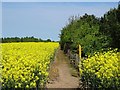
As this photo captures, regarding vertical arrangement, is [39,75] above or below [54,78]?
above

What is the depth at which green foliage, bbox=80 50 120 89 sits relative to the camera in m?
9.17

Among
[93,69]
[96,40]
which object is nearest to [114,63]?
[93,69]

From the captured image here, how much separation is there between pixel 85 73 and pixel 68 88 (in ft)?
11.6

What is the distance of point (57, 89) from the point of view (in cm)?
1301

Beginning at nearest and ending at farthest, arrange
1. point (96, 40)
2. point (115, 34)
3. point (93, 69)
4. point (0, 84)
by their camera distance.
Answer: point (0, 84)
point (93, 69)
point (115, 34)
point (96, 40)

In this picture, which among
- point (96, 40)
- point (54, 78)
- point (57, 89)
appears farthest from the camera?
point (96, 40)

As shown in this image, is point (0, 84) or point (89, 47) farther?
point (89, 47)

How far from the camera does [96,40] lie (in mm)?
17750

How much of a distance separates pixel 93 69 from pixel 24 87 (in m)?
2.24

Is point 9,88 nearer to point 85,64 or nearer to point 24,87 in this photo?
point 24,87

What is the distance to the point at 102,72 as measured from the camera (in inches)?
367

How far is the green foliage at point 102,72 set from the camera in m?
9.17

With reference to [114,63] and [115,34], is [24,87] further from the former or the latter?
[115,34]

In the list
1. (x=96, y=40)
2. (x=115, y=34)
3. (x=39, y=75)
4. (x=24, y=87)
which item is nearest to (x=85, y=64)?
(x=39, y=75)
